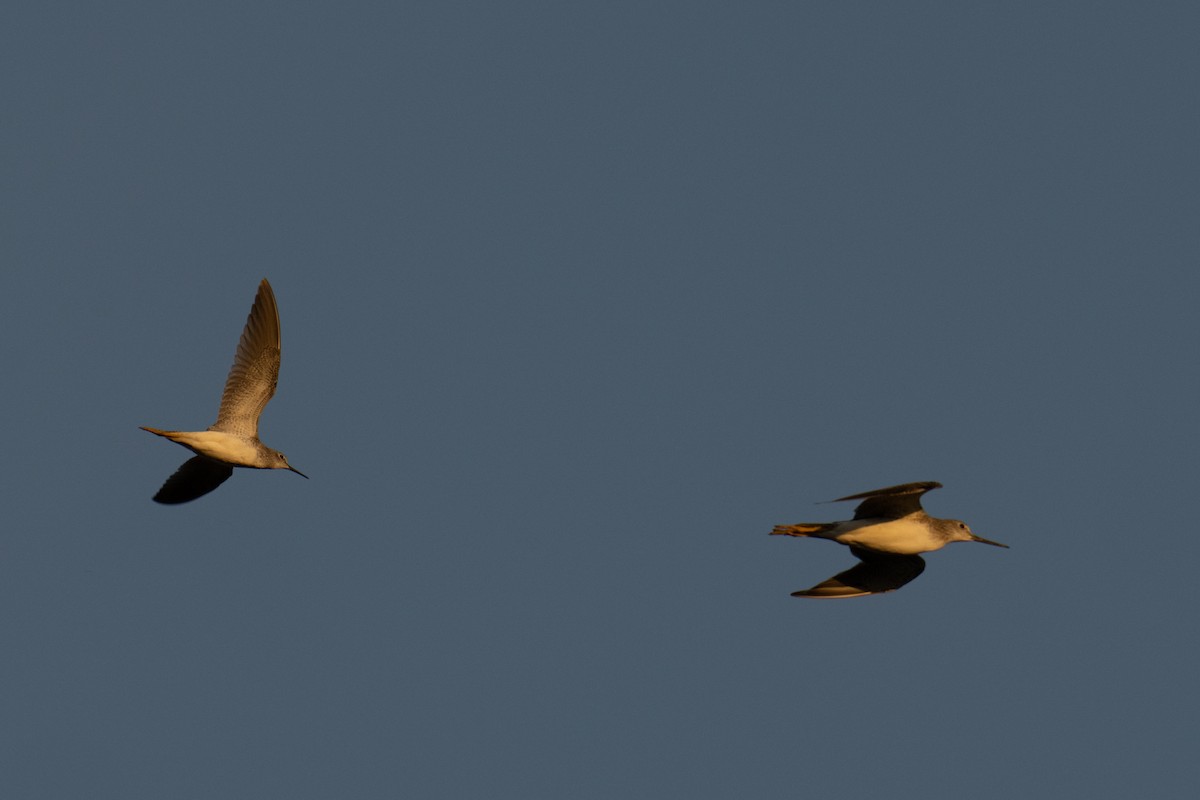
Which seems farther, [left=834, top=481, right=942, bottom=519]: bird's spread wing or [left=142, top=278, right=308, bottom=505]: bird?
[left=142, top=278, right=308, bottom=505]: bird

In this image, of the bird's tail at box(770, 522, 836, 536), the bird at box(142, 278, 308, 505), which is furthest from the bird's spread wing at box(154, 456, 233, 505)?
the bird's tail at box(770, 522, 836, 536)

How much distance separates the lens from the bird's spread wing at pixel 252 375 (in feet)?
87.8

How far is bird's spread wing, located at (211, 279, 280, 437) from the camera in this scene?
26750mm

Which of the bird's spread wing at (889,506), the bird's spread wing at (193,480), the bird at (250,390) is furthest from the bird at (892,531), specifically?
the bird's spread wing at (193,480)

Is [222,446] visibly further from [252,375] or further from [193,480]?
[193,480]

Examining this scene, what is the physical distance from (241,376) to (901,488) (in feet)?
39.7

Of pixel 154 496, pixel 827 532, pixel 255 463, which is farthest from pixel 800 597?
pixel 154 496

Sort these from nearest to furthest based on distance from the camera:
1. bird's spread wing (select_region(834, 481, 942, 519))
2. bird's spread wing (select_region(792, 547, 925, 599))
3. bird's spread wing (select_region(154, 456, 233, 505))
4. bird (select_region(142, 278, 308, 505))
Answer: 1. bird's spread wing (select_region(834, 481, 942, 519))
2. bird's spread wing (select_region(792, 547, 925, 599))
3. bird (select_region(142, 278, 308, 505))
4. bird's spread wing (select_region(154, 456, 233, 505))

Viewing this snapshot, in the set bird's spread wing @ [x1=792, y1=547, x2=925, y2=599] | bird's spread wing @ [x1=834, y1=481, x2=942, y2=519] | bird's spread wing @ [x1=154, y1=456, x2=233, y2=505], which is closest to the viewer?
bird's spread wing @ [x1=834, y1=481, x2=942, y2=519]

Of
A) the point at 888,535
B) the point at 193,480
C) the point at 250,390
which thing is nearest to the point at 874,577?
the point at 888,535

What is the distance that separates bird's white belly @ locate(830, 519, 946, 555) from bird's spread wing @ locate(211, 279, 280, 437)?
1049 cm

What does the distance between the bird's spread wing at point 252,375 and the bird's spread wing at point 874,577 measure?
10076 millimetres

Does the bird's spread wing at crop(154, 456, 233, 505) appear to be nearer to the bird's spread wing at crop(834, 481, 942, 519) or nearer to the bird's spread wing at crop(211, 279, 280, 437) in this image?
the bird's spread wing at crop(211, 279, 280, 437)

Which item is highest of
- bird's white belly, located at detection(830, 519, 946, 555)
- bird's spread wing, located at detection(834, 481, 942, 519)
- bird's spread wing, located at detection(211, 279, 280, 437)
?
bird's spread wing, located at detection(211, 279, 280, 437)
